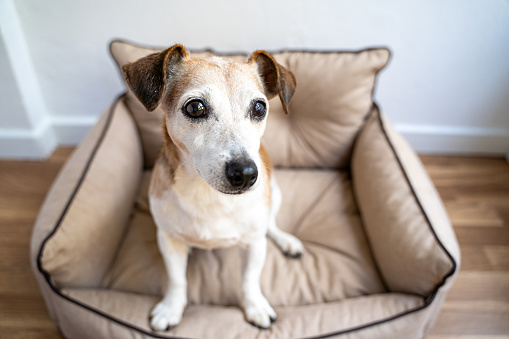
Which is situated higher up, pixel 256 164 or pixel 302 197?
pixel 256 164

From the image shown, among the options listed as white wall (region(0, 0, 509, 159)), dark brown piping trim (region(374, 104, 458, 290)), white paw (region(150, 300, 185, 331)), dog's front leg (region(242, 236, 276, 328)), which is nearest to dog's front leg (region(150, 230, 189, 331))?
white paw (region(150, 300, 185, 331))

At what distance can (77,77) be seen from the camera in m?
2.34

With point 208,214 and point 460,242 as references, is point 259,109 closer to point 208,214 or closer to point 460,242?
point 208,214

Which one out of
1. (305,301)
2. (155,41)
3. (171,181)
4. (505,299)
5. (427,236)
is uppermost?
(155,41)

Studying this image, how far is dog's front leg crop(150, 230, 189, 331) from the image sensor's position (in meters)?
1.34

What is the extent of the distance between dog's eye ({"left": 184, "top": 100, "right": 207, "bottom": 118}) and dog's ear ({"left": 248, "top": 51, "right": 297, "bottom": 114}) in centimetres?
30

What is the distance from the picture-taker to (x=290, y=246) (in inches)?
65.0

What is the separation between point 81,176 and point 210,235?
0.76m

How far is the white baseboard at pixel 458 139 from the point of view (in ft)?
8.32

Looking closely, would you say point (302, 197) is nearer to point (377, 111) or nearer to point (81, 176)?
point (377, 111)

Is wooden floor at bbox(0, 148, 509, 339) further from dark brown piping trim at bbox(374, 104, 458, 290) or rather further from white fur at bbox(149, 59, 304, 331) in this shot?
white fur at bbox(149, 59, 304, 331)

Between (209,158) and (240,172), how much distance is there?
0.10 meters

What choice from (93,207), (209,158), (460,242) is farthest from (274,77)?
(460,242)

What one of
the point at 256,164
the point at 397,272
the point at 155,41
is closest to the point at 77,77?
the point at 155,41
